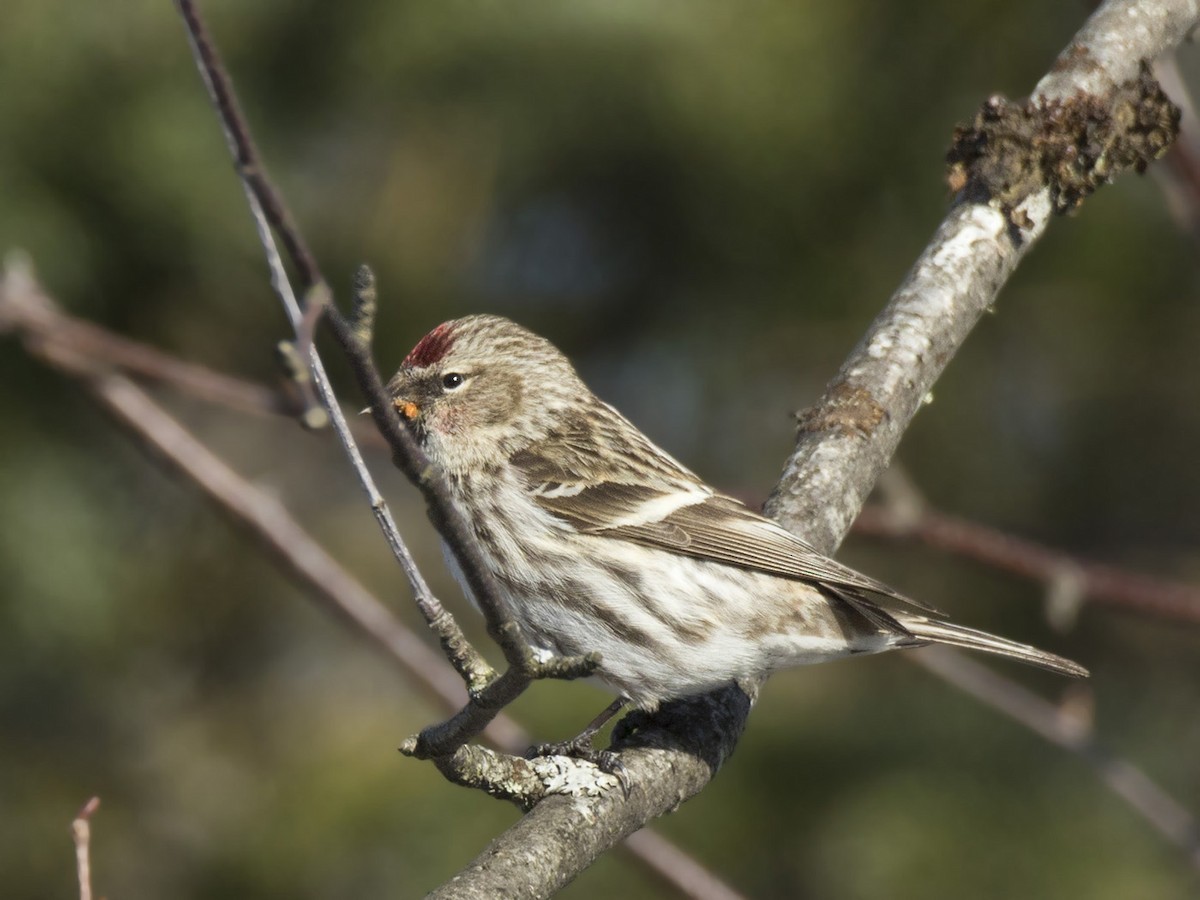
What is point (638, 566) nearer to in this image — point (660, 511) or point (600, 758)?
point (660, 511)

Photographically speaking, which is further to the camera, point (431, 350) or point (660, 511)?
point (431, 350)

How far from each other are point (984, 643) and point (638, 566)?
898 mm

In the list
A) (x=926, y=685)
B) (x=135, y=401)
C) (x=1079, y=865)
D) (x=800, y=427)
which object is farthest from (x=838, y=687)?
(x=135, y=401)

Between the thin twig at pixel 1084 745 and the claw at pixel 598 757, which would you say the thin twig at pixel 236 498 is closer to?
the claw at pixel 598 757

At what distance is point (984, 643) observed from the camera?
352cm

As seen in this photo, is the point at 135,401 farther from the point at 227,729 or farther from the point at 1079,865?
the point at 1079,865

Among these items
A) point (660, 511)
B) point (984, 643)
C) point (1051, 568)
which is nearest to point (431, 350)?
point (660, 511)

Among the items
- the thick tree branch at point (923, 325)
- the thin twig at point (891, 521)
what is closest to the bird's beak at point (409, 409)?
the thin twig at point (891, 521)

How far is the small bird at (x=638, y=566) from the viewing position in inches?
136

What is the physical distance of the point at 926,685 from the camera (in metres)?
5.83

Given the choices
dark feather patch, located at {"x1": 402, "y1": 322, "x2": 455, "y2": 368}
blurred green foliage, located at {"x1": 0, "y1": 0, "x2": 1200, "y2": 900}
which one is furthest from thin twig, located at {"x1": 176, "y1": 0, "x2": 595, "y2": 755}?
blurred green foliage, located at {"x1": 0, "y1": 0, "x2": 1200, "y2": 900}

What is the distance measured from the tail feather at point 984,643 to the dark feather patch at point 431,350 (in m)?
1.50

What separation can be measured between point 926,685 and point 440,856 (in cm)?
212

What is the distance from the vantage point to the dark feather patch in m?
4.03
